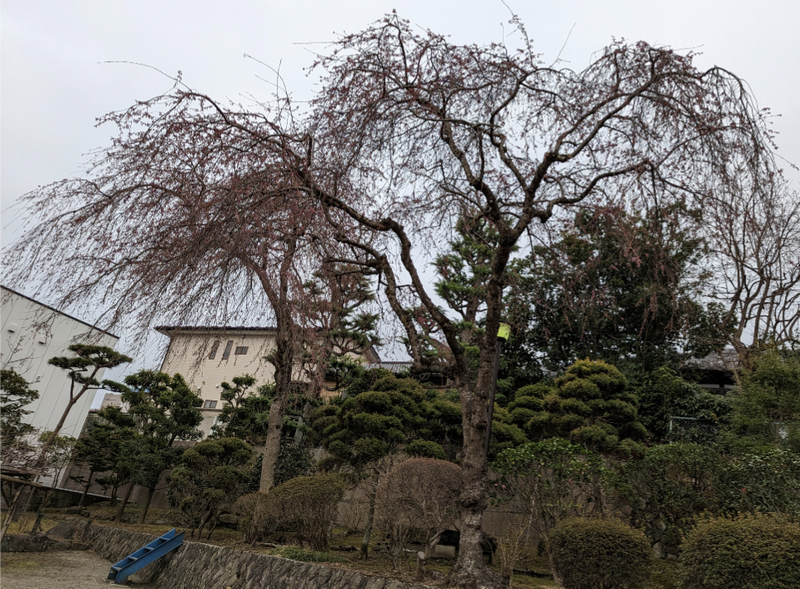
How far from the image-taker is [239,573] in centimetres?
696

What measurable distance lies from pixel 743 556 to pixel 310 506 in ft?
18.9

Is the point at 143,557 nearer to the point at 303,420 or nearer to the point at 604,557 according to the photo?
the point at 303,420

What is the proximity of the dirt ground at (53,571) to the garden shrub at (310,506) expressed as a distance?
7.20 feet

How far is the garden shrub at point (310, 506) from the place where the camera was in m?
8.05

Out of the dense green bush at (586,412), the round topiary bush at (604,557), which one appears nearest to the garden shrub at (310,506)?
the round topiary bush at (604,557)

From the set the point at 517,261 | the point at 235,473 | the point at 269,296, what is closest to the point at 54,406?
the point at 235,473

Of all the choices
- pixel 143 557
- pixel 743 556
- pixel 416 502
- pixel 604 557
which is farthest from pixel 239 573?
pixel 743 556

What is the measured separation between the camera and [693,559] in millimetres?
4887

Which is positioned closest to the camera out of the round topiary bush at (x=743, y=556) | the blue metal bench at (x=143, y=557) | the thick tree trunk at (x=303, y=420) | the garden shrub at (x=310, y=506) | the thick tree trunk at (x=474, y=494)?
the round topiary bush at (x=743, y=556)

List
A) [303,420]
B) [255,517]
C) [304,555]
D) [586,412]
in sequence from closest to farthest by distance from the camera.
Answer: [304,555] → [255,517] → [586,412] → [303,420]

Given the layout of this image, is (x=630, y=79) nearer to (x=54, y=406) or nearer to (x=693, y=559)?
(x=693, y=559)

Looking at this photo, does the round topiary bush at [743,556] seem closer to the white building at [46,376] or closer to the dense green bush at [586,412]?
the dense green bush at [586,412]

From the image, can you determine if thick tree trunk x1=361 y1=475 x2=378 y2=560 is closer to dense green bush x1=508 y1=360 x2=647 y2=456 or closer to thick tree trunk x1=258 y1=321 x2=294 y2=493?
thick tree trunk x1=258 y1=321 x2=294 y2=493

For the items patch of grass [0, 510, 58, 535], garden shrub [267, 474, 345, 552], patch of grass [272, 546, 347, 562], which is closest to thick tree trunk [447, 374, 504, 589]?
patch of grass [272, 546, 347, 562]
